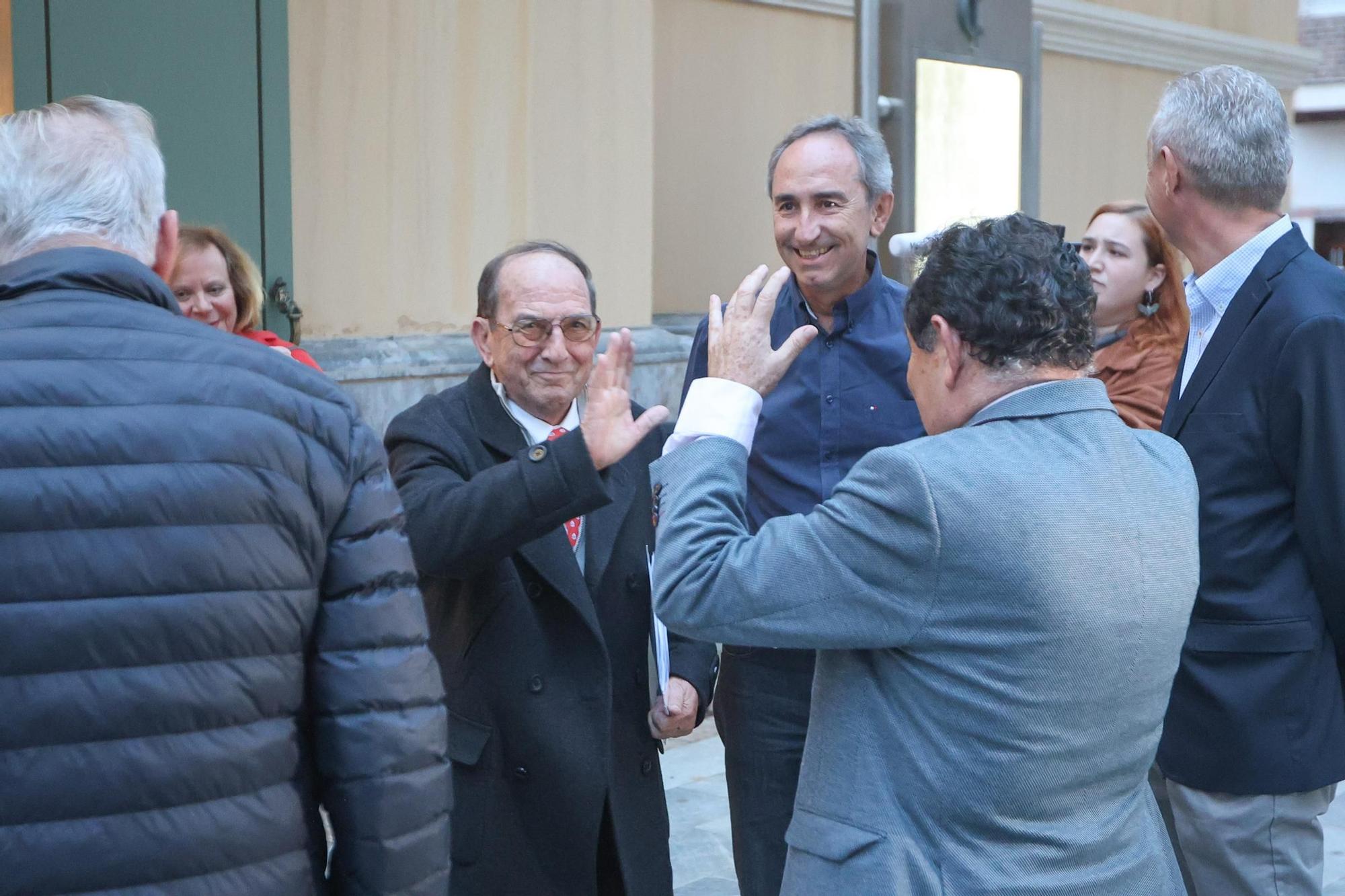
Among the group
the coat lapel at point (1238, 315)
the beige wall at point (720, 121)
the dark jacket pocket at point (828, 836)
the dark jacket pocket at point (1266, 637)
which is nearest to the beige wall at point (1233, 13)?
the beige wall at point (720, 121)

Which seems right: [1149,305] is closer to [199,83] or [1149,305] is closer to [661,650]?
[661,650]

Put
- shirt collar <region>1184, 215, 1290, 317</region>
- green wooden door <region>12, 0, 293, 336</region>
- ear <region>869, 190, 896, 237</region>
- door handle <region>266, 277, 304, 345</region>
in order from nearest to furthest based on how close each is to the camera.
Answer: shirt collar <region>1184, 215, 1290, 317</region>, ear <region>869, 190, 896, 237</region>, green wooden door <region>12, 0, 293, 336</region>, door handle <region>266, 277, 304, 345</region>

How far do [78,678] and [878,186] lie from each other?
208 centimetres

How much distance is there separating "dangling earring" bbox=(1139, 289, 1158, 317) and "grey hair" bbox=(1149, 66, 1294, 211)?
1.41m

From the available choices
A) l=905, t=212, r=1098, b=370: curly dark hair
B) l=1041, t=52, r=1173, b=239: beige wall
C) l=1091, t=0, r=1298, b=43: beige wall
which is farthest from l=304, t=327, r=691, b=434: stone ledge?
l=1091, t=0, r=1298, b=43: beige wall

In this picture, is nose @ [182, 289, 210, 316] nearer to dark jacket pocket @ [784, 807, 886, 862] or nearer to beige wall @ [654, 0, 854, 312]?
dark jacket pocket @ [784, 807, 886, 862]

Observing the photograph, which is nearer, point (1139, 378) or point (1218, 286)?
point (1218, 286)

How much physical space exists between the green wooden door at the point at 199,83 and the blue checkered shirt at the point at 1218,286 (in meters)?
3.07

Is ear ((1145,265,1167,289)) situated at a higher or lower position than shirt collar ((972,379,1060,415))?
higher

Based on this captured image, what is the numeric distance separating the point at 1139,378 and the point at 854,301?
1.15 m

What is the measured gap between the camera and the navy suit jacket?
254 centimetres

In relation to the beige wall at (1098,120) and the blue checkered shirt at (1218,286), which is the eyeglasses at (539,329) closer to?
the blue checkered shirt at (1218,286)

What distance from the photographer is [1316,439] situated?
250 cm

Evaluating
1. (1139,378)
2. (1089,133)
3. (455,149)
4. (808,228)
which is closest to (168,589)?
(808,228)
